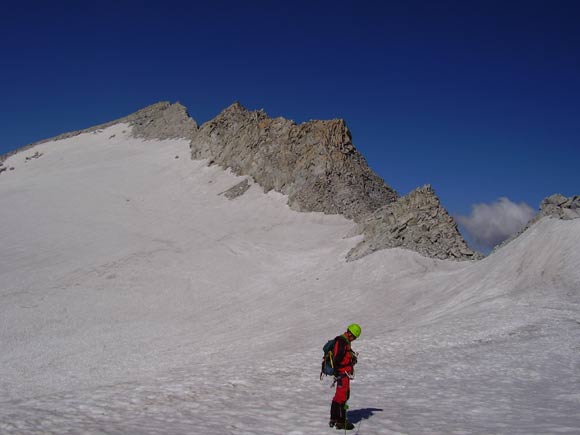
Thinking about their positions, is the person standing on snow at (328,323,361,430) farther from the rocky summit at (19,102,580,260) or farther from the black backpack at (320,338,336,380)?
the rocky summit at (19,102,580,260)

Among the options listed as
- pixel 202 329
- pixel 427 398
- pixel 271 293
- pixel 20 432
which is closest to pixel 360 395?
pixel 427 398

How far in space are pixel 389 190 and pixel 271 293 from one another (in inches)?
938

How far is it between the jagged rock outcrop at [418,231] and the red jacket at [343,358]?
2190cm

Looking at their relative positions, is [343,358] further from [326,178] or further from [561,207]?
[326,178]

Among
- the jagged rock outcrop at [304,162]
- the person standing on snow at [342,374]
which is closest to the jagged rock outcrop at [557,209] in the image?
the jagged rock outcrop at [304,162]

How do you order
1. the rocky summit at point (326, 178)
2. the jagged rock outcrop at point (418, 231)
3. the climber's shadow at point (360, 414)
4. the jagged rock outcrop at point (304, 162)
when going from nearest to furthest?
the climber's shadow at point (360, 414)
the jagged rock outcrop at point (418, 231)
the rocky summit at point (326, 178)
the jagged rock outcrop at point (304, 162)

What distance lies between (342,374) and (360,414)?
1.26 meters

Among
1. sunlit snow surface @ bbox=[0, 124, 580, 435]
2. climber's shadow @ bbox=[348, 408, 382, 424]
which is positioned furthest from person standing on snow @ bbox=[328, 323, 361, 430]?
climber's shadow @ bbox=[348, 408, 382, 424]

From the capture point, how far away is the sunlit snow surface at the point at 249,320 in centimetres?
907

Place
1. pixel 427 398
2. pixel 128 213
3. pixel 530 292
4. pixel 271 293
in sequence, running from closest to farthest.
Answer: pixel 427 398 < pixel 530 292 < pixel 271 293 < pixel 128 213

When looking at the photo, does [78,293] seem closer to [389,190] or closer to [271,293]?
[271,293]

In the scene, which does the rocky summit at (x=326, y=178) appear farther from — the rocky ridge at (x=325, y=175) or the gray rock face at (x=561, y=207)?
the gray rock face at (x=561, y=207)

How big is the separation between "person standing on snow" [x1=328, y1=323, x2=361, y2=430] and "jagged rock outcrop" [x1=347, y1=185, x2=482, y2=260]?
861 inches

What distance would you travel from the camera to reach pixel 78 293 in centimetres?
3075
